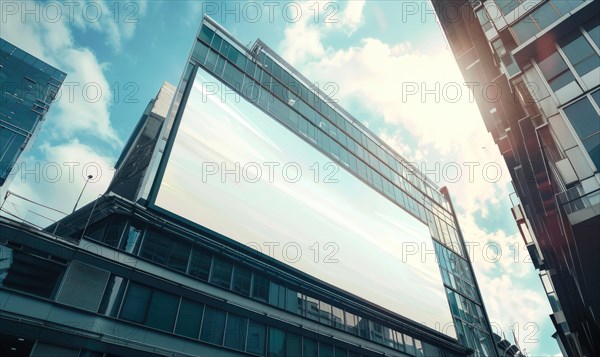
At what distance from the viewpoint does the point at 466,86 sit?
84.4 feet

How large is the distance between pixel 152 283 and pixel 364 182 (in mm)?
24886

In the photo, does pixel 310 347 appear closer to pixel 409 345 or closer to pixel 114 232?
pixel 409 345

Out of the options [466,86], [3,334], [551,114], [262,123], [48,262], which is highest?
[466,86]

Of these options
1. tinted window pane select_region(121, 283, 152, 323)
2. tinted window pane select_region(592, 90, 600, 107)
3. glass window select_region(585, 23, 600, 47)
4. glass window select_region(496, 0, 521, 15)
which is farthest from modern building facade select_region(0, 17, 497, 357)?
glass window select_region(585, 23, 600, 47)

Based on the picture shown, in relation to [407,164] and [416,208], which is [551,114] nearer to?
[416,208]

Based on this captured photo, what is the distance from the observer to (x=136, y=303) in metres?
14.8

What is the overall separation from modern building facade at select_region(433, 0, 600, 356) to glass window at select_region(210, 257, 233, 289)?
1591 cm

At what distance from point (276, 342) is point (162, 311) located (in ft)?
22.7

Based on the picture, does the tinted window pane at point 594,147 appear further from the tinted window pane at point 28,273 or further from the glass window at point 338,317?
the tinted window pane at point 28,273

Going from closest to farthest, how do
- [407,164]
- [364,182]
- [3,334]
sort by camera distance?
[3,334] → [364,182] → [407,164]

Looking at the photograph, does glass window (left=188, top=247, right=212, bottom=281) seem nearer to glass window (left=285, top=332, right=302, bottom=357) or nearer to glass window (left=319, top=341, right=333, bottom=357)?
glass window (left=285, top=332, right=302, bottom=357)

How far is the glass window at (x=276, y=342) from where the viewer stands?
60.6 feet

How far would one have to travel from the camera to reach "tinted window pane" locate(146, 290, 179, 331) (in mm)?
14953

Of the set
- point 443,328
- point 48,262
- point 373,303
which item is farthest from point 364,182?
point 48,262
